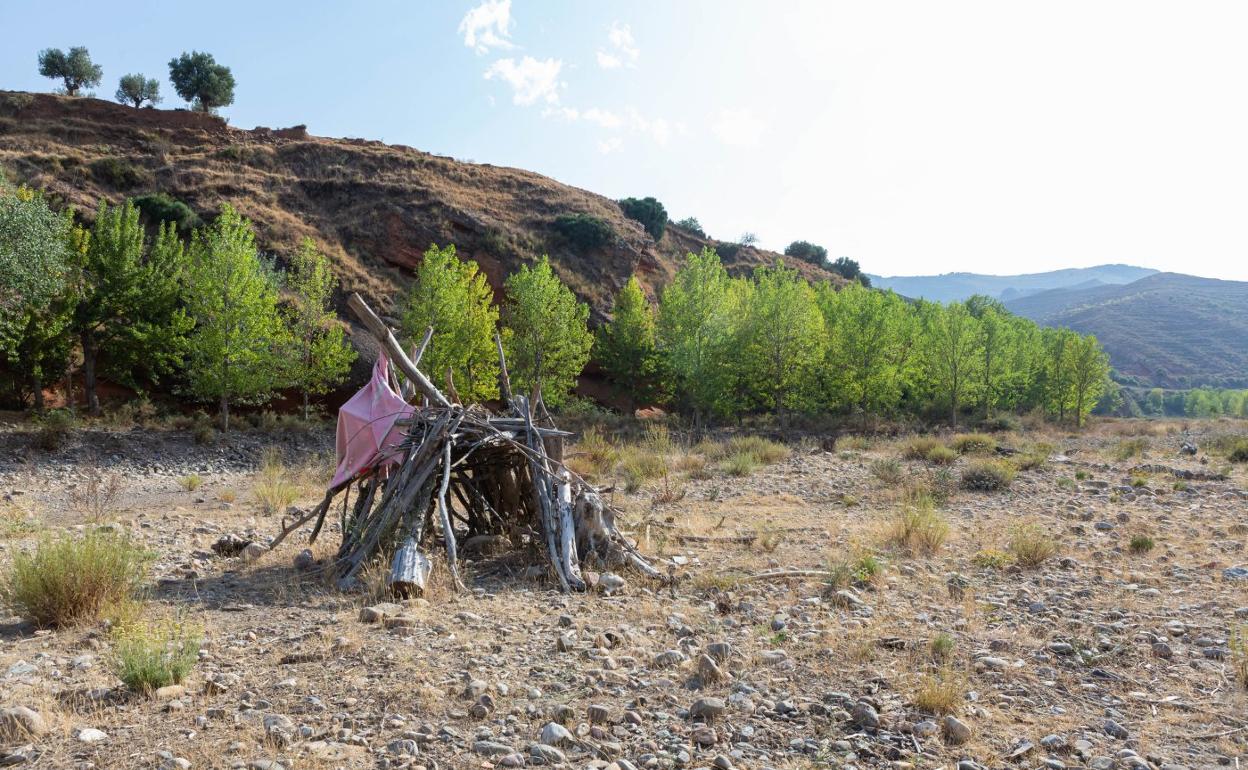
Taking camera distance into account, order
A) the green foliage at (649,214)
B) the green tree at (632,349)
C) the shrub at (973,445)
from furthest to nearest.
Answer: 1. the green foliage at (649,214)
2. the green tree at (632,349)
3. the shrub at (973,445)

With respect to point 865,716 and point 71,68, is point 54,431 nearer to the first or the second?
point 865,716

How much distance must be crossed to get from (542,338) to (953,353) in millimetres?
19462

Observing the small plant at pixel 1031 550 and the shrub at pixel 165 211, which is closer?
the small plant at pixel 1031 550

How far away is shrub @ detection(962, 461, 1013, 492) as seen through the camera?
1452 cm

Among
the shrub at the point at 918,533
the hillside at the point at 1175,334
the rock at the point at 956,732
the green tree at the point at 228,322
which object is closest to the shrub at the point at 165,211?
the green tree at the point at 228,322

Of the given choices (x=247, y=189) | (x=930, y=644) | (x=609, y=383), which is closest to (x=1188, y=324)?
(x=609, y=383)

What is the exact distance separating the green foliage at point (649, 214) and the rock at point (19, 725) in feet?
191

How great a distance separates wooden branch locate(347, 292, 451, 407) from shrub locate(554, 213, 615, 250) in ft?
130

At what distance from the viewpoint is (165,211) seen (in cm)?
3362

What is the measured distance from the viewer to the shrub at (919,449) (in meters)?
20.8

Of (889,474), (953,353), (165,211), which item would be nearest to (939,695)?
(889,474)

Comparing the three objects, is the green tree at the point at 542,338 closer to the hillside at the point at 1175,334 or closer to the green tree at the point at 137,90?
the green tree at the point at 137,90

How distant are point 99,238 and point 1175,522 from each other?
2980 centimetres

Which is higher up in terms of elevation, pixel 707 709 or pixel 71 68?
pixel 71 68
